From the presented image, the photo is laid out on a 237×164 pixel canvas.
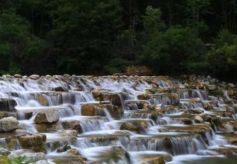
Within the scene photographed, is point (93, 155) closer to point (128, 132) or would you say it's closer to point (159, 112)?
point (128, 132)

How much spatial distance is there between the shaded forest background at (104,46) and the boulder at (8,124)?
14.8m

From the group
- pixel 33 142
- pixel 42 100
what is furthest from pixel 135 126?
pixel 33 142

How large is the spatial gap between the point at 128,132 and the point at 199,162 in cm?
217

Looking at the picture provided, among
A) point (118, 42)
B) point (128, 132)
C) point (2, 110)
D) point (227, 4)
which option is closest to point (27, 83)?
point (2, 110)

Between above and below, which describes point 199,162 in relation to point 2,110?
below

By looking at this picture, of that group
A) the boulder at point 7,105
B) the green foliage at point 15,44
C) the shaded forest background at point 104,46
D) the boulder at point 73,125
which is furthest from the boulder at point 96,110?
the green foliage at point 15,44

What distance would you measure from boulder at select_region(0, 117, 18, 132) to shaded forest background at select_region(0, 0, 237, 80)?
1479 centimetres

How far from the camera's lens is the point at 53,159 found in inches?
426

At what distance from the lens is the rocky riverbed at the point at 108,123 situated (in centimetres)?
1159

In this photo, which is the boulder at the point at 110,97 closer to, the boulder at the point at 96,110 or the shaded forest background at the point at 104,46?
the boulder at the point at 96,110

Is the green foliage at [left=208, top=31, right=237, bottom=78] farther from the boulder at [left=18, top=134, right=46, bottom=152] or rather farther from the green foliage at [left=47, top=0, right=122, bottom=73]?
the boulder at [left=18, top=134, right=46, bottom=152]

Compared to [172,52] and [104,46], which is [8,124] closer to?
[172,52]

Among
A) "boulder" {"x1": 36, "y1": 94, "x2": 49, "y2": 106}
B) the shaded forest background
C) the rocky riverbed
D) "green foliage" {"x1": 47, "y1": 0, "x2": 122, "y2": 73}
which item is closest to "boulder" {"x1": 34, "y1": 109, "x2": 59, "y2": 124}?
the rocky riverbed

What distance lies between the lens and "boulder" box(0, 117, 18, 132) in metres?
12.4
